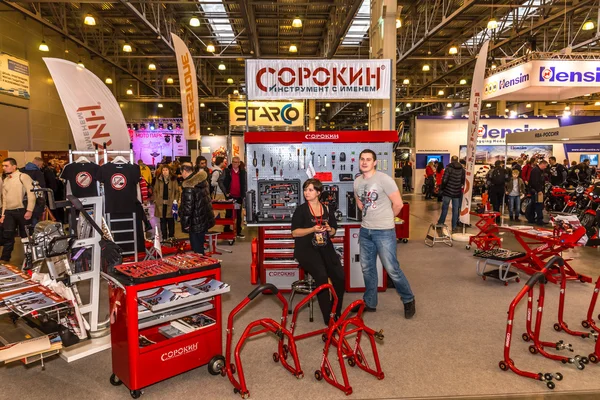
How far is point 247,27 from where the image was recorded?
12477mm

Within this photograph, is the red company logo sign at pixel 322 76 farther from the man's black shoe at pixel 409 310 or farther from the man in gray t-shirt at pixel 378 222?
the man's black shoe at pixel 409 310

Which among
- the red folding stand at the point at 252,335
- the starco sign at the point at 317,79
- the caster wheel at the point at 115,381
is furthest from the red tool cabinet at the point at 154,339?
the starco sign at the point at 317,79

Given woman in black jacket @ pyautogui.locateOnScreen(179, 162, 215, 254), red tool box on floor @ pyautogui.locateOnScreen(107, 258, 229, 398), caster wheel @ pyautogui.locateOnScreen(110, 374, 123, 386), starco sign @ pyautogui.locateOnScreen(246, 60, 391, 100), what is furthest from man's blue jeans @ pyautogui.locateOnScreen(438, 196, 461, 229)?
caster wheel @ pyautogui.locateOnScreen(110, 374, 123, 386)

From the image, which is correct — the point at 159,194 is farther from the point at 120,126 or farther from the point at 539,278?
the point at 539,278

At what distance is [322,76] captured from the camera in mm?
6238

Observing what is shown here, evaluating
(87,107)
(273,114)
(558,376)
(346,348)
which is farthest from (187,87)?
(558,376)

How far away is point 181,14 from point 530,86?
10572 mm

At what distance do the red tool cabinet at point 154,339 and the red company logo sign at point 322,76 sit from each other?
3620mm

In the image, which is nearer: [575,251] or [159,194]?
[575,251]

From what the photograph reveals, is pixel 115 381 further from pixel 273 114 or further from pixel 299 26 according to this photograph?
pixel 299 26

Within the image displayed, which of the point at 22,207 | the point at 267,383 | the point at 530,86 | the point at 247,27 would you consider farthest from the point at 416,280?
the point at 247,27

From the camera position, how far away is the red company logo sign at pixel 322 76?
6.17 metres

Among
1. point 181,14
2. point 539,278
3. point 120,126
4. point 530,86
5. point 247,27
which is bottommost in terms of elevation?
point 539,278

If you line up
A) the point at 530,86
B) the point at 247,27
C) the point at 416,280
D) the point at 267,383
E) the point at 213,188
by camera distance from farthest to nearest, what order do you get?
the point at 247,27
the point at 530,86
the point at 213,188
the point at 416,280
the point at 267,383
